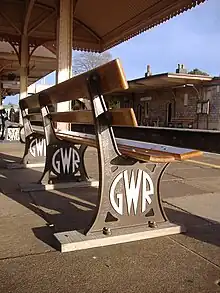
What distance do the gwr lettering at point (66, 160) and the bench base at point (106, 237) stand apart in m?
1.77

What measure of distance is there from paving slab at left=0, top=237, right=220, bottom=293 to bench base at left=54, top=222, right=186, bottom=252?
0.06 meters

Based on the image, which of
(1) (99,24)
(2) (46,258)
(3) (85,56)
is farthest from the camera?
(3) (85,56)

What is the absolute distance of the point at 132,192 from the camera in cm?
260

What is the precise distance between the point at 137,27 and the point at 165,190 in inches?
333

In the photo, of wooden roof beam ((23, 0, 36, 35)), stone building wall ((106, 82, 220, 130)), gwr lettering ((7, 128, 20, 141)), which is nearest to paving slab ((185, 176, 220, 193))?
gwr lettering ((7, 128, 20, 141))

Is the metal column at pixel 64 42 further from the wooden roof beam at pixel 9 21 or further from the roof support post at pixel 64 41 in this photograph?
the wooden roof beam at pixel 9 21

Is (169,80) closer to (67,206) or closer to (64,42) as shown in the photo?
(64,42)

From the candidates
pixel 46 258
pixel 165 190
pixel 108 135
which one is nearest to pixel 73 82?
pixel 108 135

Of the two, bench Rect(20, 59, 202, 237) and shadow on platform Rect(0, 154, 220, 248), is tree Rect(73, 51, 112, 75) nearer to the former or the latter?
shadow on platform Rect(0, 154, 220, 248)

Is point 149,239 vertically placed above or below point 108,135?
below

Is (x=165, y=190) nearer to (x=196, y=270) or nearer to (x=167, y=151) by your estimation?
(x=167, y=151)

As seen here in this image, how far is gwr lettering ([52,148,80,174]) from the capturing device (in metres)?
4.20

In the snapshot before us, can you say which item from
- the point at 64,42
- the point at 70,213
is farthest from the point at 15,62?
the point at 70,213

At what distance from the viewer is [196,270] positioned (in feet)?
6.73
